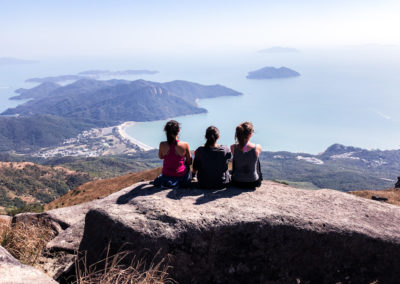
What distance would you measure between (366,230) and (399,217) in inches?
61.5

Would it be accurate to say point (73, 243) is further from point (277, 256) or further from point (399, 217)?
point (399, 217)

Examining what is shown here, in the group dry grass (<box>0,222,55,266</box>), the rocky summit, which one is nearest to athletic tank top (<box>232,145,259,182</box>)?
the rocky summit

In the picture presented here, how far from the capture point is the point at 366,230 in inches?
244

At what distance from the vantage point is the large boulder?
18.3 feet

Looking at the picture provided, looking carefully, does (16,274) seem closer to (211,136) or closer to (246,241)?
(246,241)

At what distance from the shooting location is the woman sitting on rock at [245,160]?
8141 millimetres

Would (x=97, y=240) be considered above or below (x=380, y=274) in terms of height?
above

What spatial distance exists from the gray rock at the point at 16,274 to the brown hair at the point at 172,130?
16.4ft

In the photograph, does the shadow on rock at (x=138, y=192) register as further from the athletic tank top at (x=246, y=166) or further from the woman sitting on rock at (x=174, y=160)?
the athletic tank top at (x=246, y=166)

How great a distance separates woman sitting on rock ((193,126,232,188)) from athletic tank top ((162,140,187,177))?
17.0 inches

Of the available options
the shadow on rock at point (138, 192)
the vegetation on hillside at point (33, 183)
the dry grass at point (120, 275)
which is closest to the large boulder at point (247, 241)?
the dry grass at point (120, 275)

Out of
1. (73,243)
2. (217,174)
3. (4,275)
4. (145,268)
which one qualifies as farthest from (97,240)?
(217,174)

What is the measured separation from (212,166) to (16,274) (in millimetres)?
5386

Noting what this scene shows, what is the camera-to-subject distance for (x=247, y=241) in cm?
588
